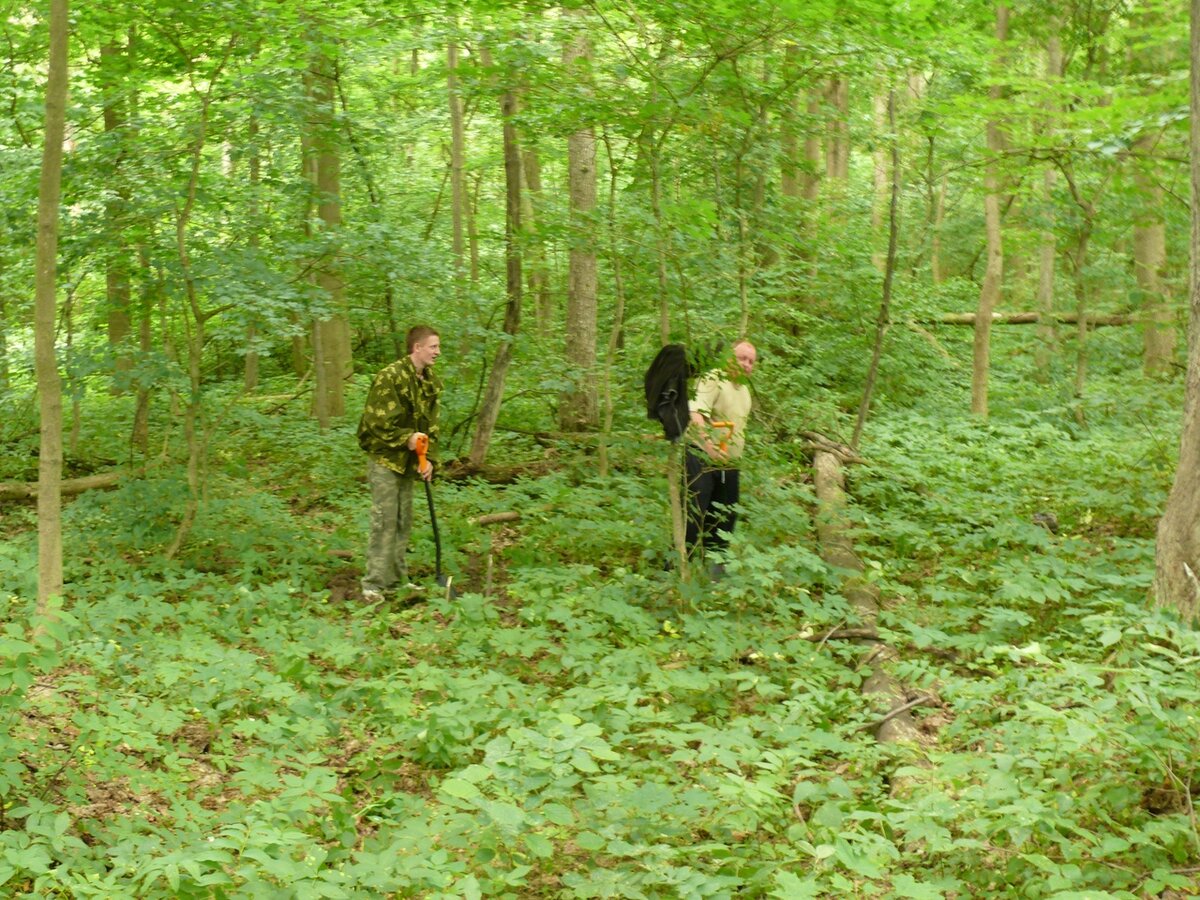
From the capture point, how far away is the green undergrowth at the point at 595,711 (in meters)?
3.66

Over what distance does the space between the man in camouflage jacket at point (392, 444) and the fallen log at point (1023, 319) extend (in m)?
11.1

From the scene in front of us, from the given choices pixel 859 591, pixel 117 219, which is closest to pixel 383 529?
pixel 117 219

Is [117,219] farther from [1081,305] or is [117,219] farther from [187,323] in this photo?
[1081,305]

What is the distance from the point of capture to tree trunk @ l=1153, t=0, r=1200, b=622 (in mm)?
5082

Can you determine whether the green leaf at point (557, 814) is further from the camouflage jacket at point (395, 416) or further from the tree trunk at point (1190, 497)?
the camouflage jacket at point (395, 416)

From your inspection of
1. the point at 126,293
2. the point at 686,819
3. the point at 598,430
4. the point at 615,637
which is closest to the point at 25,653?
the point at 686,819

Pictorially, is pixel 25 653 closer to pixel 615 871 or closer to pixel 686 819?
pixel 615 871

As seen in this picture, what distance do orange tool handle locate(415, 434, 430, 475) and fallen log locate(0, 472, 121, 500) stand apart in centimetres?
400

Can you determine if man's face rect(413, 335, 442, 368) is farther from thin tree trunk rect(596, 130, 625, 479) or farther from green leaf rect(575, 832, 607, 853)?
green leaf rect(575, 832, 607, 853)

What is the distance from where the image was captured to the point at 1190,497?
5.13 meters

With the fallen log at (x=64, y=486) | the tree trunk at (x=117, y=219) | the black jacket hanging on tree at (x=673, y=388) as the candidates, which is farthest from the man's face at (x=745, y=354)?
the fallen log at (x=64, y=486)

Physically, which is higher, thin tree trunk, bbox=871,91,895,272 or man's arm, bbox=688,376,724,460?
thin tree trunk, bbox=871,91,895,272

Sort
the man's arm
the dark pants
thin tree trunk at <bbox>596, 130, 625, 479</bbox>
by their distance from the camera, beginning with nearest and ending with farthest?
1. the man's arm
2. the dark pants
3. thin tree trunk at <bbox>596, 130, 625, 479</bbox>

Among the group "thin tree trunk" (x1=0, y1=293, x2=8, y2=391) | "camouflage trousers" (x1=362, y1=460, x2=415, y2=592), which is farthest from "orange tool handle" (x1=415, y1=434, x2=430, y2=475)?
"thin tree trunk" (x1=0, y1=293, x2=8, y2=391)
